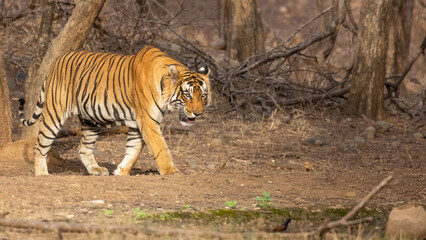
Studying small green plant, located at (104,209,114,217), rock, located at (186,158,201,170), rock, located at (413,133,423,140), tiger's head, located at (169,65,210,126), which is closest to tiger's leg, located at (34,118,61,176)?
tiger's head, located at (169,65,210,126)

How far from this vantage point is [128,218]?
17.7 ft

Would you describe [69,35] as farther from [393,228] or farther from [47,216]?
[393,228]

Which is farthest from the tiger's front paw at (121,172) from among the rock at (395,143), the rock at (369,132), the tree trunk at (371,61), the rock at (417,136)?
the tree trunk at (371,61)

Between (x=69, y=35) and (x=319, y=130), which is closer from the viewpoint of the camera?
(x=69, y=35)

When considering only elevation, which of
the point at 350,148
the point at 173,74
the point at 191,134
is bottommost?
the point at 350,148

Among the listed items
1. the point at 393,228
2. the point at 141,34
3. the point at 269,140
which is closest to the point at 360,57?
the point at 269,140

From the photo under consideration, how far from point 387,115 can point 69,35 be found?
6.39m

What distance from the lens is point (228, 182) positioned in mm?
7117

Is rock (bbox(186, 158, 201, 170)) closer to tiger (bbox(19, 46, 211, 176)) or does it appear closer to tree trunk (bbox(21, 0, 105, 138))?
tiger (bbox(19, 46, 211, 176))

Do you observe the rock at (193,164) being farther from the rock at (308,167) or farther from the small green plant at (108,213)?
the small green plant at (108,213)

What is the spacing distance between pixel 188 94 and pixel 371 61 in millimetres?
6041

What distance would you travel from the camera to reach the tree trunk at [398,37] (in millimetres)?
14578

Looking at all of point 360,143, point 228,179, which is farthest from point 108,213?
point 360,143

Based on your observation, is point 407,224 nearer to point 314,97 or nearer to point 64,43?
point 64,43
